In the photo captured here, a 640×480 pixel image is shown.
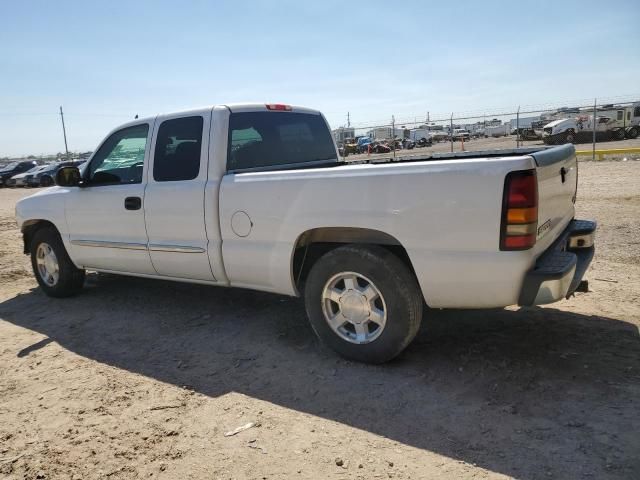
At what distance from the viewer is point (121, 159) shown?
5160mm

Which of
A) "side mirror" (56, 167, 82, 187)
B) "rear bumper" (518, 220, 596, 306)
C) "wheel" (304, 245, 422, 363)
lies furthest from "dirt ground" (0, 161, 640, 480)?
"side mirror" (56, 167, 82, 187)

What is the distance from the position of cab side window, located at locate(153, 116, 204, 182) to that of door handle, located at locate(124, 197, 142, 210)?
28 centimetres

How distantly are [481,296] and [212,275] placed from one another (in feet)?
7.41

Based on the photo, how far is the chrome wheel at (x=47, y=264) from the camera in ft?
19.2

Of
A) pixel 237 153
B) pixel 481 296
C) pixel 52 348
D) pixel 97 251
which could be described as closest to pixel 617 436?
pixel 481 296

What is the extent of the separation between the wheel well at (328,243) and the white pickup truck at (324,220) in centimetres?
1

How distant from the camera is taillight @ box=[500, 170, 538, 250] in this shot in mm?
2938

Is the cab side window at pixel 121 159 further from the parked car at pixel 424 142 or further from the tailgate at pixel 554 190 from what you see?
the parked car at pixel 424 142

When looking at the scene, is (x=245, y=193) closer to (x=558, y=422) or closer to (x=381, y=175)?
(x=381, y=175)

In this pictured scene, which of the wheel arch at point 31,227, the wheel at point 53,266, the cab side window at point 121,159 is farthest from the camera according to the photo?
the wheel arch at point 31,227

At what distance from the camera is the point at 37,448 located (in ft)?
9.80

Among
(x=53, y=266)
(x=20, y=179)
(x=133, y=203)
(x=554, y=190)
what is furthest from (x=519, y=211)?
(x=20, y=179)

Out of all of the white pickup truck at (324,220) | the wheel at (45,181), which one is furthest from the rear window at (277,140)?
the wheel at (45,181)

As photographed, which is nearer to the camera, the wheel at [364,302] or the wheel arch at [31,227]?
the wheel at [364,302]
